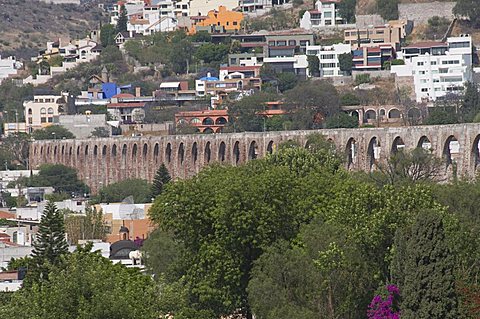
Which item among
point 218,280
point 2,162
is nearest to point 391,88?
point 2,162

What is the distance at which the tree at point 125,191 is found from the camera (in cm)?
11582

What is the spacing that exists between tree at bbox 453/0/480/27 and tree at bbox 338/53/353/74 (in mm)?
10890

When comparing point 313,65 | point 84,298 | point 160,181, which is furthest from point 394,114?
point 84,298

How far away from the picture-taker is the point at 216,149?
130750mm

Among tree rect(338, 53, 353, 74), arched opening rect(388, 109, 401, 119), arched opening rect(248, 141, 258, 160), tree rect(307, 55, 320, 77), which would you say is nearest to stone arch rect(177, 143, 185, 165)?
arched opening rect(248, 141, 258, 160)

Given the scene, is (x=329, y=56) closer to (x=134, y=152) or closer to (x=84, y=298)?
(x=134, y=152)

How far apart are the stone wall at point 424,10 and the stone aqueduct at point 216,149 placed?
37994 millimetres

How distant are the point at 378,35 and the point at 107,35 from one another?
3316 cm

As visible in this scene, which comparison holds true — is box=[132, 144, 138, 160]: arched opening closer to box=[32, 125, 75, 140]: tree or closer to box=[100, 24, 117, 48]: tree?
box=[32, 125, 75, 140]: tree

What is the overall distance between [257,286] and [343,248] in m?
2.33

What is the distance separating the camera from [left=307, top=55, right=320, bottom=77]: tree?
163375mm

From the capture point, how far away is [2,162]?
15000cm

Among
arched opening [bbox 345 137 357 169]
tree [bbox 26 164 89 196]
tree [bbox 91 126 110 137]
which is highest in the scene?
arched opening [bbox 345 137 357 169]

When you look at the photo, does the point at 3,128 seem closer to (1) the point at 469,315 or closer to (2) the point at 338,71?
(2) the point at 338,71
